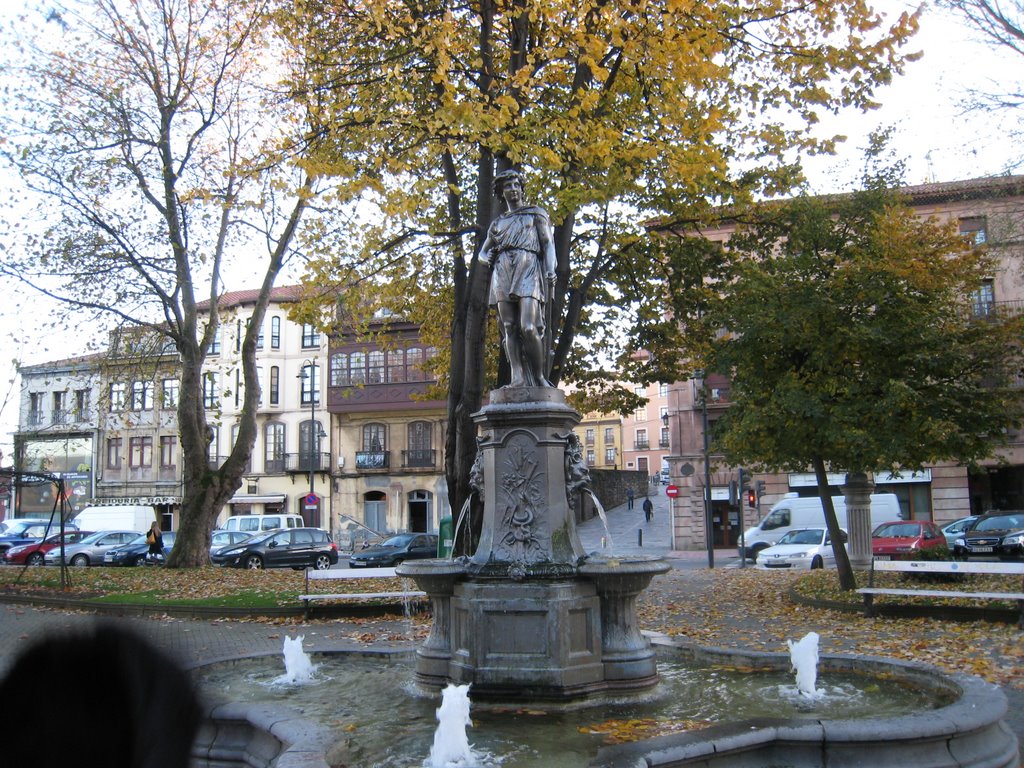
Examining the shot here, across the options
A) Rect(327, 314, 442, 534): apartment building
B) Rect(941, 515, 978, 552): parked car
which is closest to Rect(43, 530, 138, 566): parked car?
Rect(327, 314, 442, 534): apartment building

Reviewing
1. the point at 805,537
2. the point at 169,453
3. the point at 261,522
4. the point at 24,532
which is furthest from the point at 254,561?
the point at 169,453

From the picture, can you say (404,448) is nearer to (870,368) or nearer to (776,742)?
(870,368)

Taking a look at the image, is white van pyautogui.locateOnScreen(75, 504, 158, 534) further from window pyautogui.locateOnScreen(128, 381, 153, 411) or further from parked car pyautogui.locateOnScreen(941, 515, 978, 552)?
parked car pyautogui.locateOnScreen(941, 515, 978, 552)

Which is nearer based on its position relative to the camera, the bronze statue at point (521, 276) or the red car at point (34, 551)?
the bronze statue at point (521, 276)

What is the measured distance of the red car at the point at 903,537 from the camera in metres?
24.5

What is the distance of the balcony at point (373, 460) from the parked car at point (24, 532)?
14.2 m

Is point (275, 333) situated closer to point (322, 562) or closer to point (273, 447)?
Result: point (273, 447)

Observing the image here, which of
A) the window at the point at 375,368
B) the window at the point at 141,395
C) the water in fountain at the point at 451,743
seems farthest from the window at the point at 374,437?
the water in fountain at the point at 451,743

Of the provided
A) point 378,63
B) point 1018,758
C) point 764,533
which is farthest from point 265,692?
point 764,533

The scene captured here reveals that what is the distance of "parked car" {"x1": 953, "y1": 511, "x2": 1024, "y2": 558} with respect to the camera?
24406 millimetres

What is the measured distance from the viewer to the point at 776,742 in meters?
5.48

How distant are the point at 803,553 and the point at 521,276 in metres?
20.4

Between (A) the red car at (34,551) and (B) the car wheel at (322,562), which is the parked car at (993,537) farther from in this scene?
(A) the red car at (34,551)

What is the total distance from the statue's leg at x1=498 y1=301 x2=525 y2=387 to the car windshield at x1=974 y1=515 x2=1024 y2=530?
2154 cm
